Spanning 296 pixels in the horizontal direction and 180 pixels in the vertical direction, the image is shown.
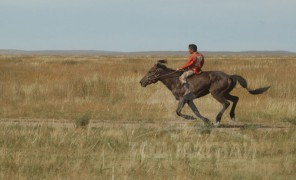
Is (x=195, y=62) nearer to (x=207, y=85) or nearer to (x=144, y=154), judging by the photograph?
(x=207, y=85)

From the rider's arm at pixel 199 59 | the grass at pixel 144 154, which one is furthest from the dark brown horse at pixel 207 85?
the grass at pixel 144 154

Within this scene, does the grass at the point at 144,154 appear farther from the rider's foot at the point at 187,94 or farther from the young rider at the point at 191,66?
the young rider at the point at 191,66

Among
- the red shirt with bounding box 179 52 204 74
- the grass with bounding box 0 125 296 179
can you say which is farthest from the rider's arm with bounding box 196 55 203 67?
the grass with bounding box 0 125 296 179

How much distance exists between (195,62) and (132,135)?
3.45 meters

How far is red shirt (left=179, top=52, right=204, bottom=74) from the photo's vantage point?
15.5 m

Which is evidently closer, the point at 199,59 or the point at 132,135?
the point at 132,135

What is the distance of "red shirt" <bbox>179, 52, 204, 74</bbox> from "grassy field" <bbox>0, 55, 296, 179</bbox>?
143cm

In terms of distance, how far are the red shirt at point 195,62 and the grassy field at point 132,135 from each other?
1.43 m

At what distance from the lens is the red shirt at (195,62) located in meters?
15.5

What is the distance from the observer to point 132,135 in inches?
509

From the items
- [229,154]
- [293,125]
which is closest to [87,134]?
[229,154]

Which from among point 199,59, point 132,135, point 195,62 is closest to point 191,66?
point 195,62

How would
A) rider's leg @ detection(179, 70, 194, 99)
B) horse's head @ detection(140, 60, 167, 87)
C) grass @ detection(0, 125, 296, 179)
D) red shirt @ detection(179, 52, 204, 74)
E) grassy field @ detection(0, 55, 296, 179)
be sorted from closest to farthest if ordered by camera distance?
grass @ detection(0, 125, 296, 179)
grassy field @ detection(0, 55, 296, 179)
red shirt @ detection(179, 52, 204, 74)
rider's leg @ detection(179, 70, 194, 99)
horse's head @ detection(140, 60, 167, 87)

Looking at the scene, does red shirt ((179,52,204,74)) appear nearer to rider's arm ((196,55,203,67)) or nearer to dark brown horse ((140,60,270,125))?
Result: rider's arm ((196,55,203,67))
